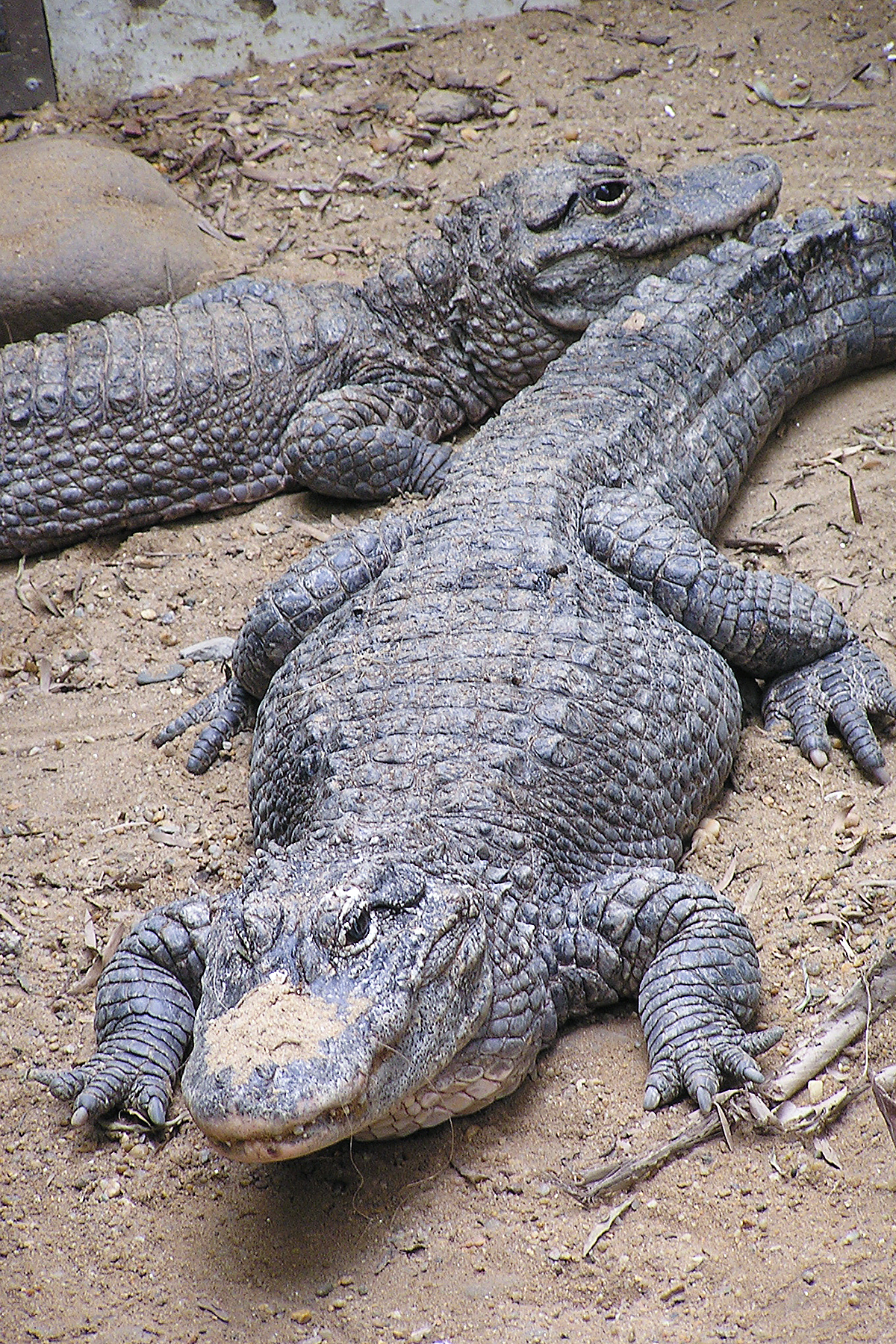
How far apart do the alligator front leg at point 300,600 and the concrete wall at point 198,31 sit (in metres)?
4.93

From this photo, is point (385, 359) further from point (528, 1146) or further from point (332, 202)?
point (528, 1146)

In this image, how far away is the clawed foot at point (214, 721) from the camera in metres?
4.34

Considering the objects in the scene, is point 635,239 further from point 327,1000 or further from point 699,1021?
point 327,1000

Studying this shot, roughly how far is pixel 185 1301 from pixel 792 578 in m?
3.11

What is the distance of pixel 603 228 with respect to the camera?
5961 millimetres

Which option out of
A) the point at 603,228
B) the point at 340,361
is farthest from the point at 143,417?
the point at 603,228

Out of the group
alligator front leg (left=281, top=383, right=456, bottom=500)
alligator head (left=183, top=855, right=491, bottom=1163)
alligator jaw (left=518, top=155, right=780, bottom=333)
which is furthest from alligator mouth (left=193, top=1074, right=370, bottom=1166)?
alligator jaw (left=518, top=155, right=780, bottom=333)

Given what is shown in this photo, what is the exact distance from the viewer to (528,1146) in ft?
9.49

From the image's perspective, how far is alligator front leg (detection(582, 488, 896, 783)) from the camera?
4.04 metres

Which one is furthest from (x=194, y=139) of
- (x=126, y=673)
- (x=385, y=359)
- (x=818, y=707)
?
(x=818, y=707)

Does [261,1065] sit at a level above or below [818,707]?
above

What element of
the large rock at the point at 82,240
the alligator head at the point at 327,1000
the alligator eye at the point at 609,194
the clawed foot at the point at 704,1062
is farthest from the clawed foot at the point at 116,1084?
the alligator eye at the point at 609,194

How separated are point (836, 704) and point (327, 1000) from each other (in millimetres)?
2240

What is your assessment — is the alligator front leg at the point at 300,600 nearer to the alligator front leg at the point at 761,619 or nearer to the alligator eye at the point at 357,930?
the alligator front leg at the point at 761,619
